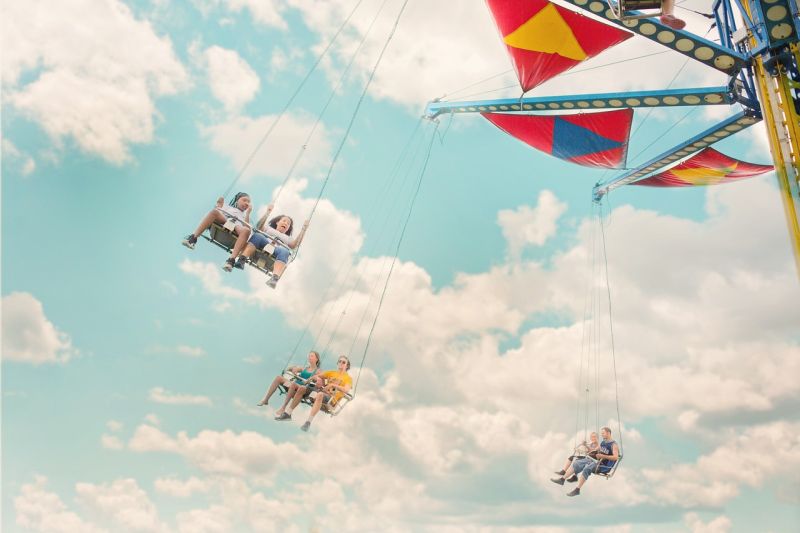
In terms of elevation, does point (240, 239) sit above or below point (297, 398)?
above

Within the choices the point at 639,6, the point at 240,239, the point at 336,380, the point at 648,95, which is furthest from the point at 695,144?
the point at 240,239

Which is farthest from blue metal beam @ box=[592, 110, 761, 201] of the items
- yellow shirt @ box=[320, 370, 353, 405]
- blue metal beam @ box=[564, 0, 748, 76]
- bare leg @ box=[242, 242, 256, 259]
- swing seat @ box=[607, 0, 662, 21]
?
bare leg @ box=[242, 242, 256, 259]

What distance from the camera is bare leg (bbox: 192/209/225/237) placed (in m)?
8.32

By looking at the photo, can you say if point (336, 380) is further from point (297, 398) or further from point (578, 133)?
point (578, 133)

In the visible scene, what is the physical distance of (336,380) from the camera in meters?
9.41

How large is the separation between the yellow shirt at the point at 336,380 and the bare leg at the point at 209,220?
263cm

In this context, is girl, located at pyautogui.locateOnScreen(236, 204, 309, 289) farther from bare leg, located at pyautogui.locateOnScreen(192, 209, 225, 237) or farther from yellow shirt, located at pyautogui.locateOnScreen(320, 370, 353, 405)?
yellow shirt, located at pyautogui.locateOnScreen(320, 370, 353, 405)

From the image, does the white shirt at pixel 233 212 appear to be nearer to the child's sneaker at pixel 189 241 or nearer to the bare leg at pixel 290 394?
the child's sneaker at pixel 189 241

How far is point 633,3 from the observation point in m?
6.29

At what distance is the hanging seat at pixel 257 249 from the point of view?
8.44m

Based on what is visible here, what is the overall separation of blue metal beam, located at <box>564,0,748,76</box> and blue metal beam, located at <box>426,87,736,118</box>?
28.6 inches

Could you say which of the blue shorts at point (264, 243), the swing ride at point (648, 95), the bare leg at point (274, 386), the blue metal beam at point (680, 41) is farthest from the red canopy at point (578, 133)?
the bare leg at point (274, 386)

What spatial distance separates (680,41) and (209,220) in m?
6.06

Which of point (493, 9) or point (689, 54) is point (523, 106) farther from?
point (689, 54)
